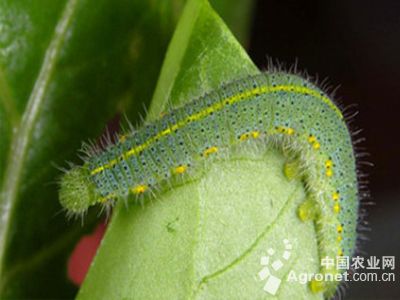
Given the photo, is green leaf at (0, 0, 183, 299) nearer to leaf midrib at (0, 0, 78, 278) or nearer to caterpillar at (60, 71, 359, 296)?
leaf midrib at (0, 0, 78, 278)

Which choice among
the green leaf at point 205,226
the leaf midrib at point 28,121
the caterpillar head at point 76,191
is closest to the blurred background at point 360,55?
the green leaf at point 205,226

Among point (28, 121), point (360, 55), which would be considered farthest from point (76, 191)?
point (360, 55)

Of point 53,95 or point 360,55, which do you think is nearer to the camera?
point 53,95

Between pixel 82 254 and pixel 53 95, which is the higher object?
pixel 53 95

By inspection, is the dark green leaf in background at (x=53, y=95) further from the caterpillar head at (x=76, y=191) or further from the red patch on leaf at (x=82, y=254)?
the caterpillar head at (x=76, y=191)

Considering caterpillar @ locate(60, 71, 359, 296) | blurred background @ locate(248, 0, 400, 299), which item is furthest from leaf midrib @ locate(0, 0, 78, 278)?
blurred background @ locate(248, 0, 400, 299)

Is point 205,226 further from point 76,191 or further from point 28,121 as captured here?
point 28,121
